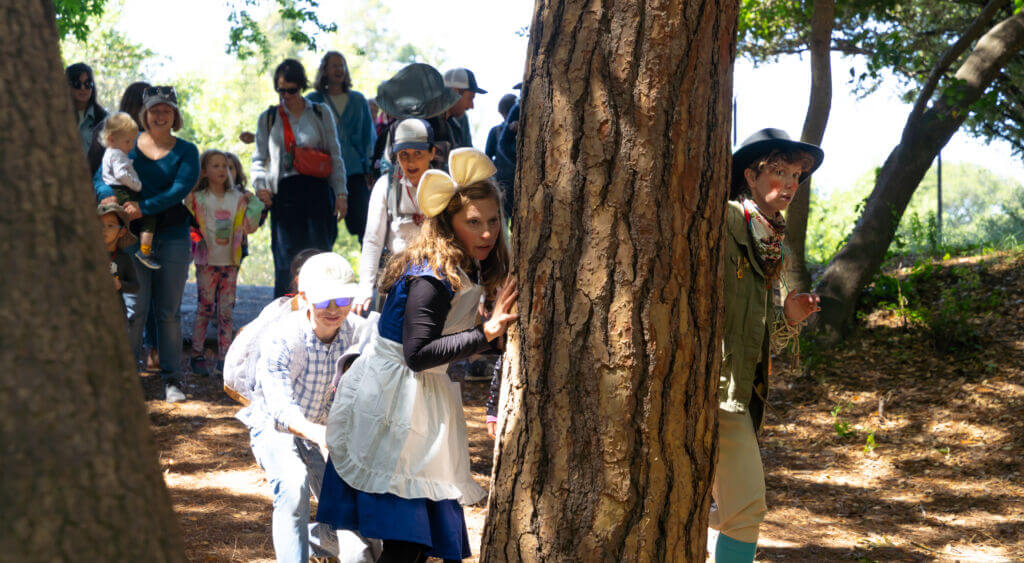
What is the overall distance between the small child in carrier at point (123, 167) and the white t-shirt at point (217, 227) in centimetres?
81

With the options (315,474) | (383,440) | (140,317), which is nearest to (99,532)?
(383,440)

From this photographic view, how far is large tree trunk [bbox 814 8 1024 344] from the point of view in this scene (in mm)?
8117

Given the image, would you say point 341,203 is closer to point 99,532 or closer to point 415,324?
point 415,324

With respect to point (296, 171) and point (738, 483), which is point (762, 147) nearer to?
point (738, 483)

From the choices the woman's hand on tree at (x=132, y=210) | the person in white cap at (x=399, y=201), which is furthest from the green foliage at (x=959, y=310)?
the woman's hand on tree at (x=132, y=210)

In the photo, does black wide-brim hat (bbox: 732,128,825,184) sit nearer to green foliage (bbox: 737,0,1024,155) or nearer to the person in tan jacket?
the person in tan jacket

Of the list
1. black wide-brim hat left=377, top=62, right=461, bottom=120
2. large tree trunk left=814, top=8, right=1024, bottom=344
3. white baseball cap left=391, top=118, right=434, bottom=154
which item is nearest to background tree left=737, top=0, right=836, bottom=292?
large tree trunk left=814, top=8, right=1024, bottom=344

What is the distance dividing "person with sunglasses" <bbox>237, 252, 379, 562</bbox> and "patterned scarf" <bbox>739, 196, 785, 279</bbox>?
155 cm

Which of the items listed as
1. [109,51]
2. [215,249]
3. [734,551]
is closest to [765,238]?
[734,551]

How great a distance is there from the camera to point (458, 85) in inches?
278

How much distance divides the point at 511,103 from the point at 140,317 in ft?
12.6

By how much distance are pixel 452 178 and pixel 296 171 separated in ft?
12.9

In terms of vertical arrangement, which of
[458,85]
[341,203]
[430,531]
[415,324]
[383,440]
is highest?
[458,85]

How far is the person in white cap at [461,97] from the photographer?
697 cm
